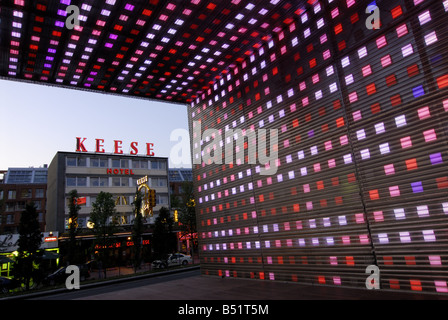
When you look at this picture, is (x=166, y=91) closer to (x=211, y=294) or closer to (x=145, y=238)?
(x=211, y=294)

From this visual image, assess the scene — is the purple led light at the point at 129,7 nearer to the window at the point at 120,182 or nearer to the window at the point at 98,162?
the window at the point at 98,162

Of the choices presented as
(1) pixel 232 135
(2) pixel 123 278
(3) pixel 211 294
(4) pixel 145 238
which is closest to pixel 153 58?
(1) pixel 232 135

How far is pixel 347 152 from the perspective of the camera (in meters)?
17.7

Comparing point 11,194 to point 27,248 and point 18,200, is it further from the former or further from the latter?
point 27,248

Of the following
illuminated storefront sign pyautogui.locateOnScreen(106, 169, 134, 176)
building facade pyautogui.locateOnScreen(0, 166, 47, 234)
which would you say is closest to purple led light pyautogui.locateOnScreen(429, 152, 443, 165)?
illuminated storefront sign pyautogui.locateOnScreen(106, 169, 134, 176)

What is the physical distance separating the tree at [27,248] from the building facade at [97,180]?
2465 cm

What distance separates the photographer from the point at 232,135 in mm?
26875

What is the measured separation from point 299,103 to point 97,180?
49.2 meters

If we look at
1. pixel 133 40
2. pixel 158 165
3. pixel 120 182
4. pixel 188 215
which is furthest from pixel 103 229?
pixel 158 165

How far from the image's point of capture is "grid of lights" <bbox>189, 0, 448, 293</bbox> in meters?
14.4

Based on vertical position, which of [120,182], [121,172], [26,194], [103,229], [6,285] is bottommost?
[6,285]

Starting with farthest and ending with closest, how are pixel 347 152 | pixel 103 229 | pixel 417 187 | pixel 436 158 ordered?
pixel 103 229
pixel 347 152
pixel 417 187
pixel 436 158

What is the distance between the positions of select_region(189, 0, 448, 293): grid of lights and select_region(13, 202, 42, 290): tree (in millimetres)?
19177

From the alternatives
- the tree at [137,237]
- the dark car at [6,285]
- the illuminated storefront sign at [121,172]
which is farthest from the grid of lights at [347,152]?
the illuminated storefront sign at [121,172]
